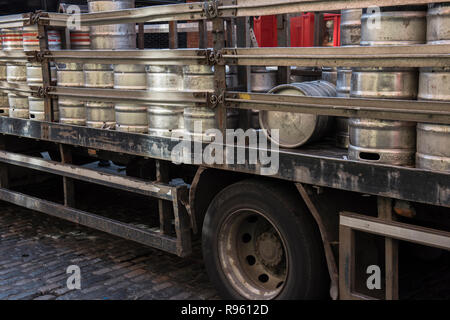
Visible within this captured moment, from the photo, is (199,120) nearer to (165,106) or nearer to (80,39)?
(165,106)

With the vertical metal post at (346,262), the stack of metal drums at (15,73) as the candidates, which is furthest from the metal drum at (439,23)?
the stack of metal drums at (15,73)

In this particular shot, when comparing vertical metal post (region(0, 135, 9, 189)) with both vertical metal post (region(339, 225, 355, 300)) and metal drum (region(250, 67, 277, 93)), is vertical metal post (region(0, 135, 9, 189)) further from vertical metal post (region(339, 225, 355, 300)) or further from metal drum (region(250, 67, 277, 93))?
vertical metal post (region(339, 225, 355, 300))

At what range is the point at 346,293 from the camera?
361 centimetres

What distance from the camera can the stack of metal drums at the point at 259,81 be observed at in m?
4.34

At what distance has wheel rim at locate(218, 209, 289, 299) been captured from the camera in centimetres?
417

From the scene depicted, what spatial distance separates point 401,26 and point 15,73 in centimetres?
417

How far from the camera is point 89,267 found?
207 inches

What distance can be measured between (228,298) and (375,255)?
116cm

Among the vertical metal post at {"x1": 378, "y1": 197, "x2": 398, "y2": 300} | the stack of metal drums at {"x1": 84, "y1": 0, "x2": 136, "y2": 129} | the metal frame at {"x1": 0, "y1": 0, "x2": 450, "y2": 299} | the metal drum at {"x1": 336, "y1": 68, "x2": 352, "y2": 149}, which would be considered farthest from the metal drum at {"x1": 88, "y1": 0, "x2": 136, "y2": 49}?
the vertical metal post at {"x1": 378, "y1": 197, "x2": 398, "y2": 300}

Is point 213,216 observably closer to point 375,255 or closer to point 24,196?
point 375,255

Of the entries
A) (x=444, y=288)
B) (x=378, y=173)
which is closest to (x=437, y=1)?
(x=378, y=173)

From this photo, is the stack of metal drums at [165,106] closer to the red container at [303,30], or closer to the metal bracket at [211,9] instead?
the metal bracket at [211,9]

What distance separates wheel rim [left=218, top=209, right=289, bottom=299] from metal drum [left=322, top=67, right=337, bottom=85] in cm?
118

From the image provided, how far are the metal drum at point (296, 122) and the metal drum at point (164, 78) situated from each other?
2.51ft
